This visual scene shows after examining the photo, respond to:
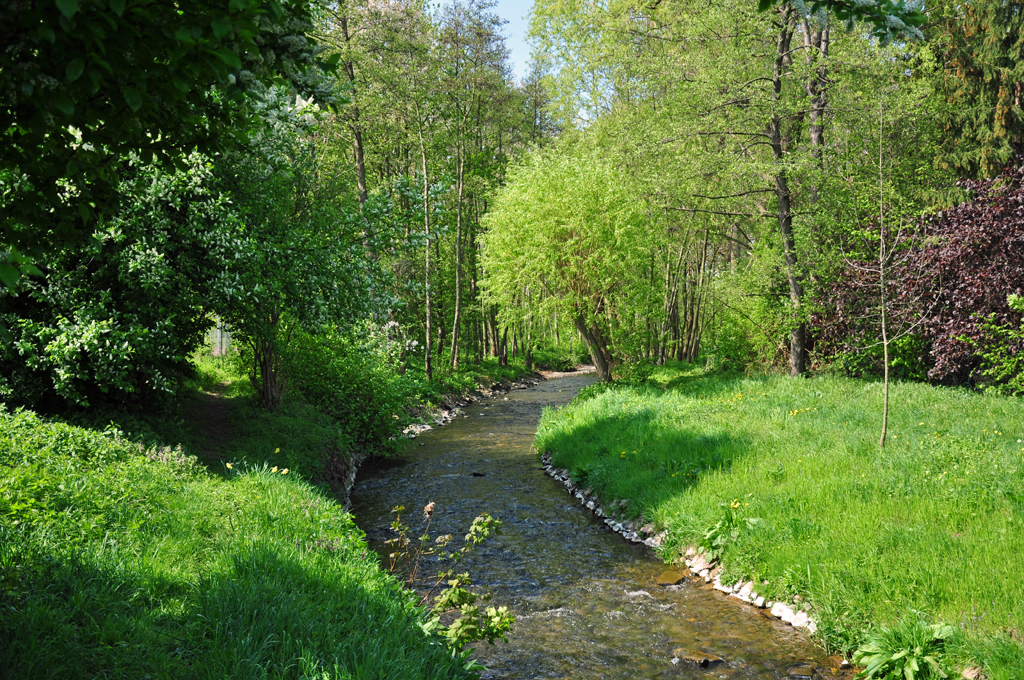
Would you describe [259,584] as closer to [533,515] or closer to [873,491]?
[533,515]

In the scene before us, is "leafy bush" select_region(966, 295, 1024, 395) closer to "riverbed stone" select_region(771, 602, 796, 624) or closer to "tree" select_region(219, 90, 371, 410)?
"riverbed stone" select_region(771, 602, 796, 624)

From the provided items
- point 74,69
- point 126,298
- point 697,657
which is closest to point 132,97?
point 74,69

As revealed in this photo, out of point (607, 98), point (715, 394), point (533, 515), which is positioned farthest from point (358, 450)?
point (607, 98)

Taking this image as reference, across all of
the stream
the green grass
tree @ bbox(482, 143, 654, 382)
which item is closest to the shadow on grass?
the green grass

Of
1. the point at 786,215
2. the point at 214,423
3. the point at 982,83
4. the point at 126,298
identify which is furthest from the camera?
the point at 982,83

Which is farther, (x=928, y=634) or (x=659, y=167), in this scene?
(x=659, y=167)

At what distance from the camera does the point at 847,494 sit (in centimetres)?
813

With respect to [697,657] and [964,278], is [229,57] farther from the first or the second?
[964,278]

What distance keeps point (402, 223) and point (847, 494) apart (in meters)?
9.18

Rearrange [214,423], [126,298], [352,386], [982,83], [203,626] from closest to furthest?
1. [203,626]
2. [126,298]
3. [214,423]
4. [352,386]
5. [982,83]

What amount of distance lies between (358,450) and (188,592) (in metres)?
9.94

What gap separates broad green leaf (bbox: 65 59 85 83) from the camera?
2.45 metres

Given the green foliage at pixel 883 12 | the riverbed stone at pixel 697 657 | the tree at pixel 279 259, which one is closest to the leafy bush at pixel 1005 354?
the riverbed stone at pixel 697 657

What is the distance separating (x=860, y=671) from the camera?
570 cm
